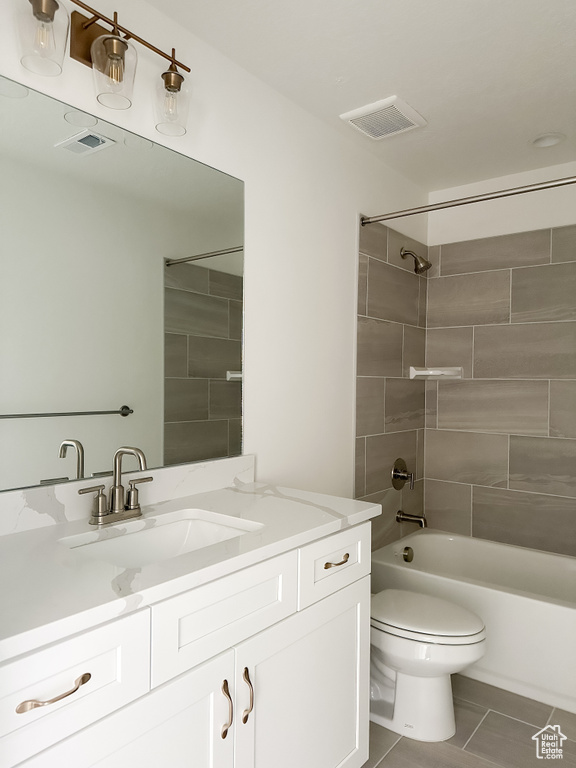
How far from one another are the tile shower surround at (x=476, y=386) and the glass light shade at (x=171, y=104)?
1271 millimetres

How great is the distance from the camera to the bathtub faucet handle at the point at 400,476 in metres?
3.01

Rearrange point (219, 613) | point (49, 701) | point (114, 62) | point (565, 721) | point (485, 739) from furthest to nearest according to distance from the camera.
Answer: point (565, 721) < point (485, 739) < point (114, 62) < point (219, 613) < point (49, 701)

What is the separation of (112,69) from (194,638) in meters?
1.42

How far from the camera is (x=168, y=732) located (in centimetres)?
111

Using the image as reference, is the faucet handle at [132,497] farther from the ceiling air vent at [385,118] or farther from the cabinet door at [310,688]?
the ceiling air vent at [385,118]

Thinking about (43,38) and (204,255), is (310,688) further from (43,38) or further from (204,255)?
(43,38)

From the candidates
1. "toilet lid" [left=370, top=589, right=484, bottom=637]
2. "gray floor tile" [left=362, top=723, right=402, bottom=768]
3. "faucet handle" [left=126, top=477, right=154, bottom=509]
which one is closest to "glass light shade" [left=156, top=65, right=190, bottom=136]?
"faucet handle" [left=126, top=477, right=154, bottom=509]

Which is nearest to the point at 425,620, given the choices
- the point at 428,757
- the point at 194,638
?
the point at 428,757

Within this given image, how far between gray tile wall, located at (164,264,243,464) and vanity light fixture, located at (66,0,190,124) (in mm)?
483

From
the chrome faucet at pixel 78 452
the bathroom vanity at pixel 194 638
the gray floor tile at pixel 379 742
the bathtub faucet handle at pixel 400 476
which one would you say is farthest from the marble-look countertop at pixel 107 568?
the bathtub faucet handle at pixel 400 476

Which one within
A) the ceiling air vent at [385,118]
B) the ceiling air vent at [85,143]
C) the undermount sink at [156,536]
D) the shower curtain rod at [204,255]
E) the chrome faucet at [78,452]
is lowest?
the undermount sink at [156,536]

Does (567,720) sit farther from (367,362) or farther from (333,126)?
(333,126)

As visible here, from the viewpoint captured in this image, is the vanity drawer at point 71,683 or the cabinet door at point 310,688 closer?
the vanity drawer at point 71,683

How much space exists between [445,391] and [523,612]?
1.36m
